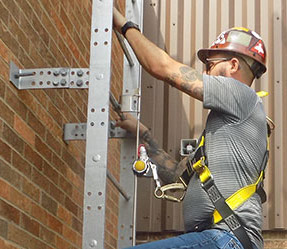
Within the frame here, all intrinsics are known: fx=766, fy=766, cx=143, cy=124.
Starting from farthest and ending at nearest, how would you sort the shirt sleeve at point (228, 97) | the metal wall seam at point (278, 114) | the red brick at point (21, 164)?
the metal wall seam at point (278, 114), the red brick at point (21, 164), the shirt sleeve at point (228, 97)

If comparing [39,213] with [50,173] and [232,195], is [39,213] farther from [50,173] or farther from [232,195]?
[232,195]

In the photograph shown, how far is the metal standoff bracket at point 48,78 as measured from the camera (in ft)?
16.4

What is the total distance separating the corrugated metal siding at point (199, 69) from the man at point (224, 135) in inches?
119

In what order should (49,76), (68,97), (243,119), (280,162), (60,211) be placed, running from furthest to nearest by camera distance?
(280,162)
(68,97)
(60,211)
(49,76)
(243,119)

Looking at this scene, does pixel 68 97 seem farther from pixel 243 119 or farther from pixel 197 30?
pixel 197 30

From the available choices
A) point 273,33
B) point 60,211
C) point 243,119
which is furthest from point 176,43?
point 243,119

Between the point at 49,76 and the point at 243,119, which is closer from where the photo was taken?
the point at 243,119

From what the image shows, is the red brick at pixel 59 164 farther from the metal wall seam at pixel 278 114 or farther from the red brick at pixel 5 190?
the metal wall seam at pixel 278 114

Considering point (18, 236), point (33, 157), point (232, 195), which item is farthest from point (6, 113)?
point (232, 195)

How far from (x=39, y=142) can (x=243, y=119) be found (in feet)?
5.00

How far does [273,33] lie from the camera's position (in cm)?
845

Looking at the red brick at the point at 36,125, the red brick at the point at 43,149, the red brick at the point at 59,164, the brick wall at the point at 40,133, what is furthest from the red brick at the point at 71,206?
the red brick at the point at 36,125

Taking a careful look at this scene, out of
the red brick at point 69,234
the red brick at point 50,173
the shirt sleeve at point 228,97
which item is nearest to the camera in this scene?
the shirt sleeve at point 228,97

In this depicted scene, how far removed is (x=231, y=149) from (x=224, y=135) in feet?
0.35
